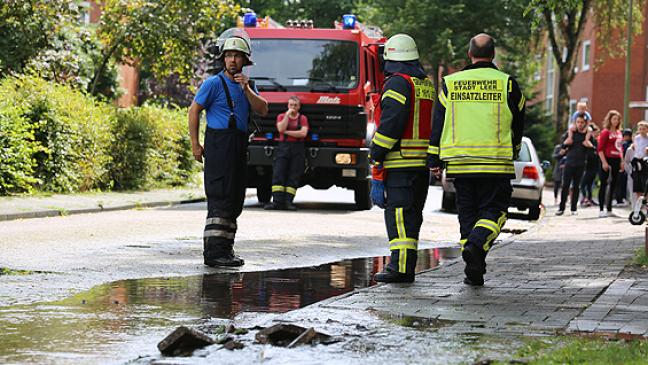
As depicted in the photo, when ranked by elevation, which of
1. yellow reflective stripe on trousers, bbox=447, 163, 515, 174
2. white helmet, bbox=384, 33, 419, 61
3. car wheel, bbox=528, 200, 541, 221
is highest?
white helmet, bbox=384, 33, 419, 61

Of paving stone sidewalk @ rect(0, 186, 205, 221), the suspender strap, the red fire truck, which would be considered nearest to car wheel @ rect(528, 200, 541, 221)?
the red fire truck

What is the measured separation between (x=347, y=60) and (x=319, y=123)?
1157 millimetres

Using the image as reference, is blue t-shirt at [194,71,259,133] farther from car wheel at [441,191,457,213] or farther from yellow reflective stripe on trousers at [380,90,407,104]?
car wheel at [441,191,457,213]

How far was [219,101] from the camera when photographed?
34.1 ft

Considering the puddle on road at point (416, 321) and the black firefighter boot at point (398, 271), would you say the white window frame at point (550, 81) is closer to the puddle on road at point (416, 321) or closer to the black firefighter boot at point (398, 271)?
the black firefighter boot at point (398, 271)

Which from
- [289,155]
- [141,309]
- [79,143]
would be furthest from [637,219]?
[141,309]

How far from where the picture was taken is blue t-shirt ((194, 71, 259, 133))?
34.0ft

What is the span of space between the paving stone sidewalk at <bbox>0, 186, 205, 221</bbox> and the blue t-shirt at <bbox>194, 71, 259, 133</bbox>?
241 inches

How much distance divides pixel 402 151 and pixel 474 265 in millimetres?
1117

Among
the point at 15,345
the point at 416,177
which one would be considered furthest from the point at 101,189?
the point at 15,345

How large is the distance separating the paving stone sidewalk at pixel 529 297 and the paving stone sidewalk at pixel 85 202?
6999mm

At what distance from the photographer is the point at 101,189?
2275 centimetres

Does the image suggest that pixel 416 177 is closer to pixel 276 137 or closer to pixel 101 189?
pixel 276 137

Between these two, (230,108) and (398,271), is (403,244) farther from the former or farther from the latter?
(230,108)
